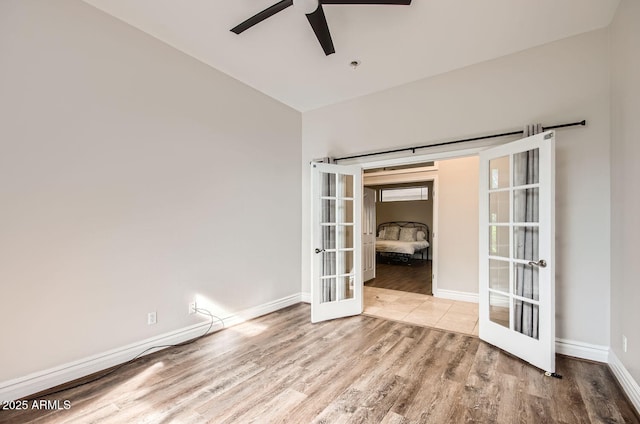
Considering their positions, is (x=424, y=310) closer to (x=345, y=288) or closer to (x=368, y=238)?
(x=345, y=288)

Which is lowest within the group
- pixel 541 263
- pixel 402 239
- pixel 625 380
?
pixel 625 380

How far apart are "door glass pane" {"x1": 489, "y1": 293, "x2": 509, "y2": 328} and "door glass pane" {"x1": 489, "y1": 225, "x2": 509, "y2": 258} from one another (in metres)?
0.45

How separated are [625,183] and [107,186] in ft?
14.2

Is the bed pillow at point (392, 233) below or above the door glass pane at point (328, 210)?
below

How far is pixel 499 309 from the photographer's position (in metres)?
2.88

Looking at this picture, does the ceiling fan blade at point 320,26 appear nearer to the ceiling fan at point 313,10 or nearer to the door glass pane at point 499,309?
the ceiling fan at point 313,10

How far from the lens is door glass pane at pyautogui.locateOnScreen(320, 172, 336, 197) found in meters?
3.87

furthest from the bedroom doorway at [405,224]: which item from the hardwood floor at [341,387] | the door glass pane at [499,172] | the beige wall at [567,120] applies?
the hardwood floor at [341,387]

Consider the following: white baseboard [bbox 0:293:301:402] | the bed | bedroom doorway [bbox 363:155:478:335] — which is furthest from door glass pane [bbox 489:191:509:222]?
the bed

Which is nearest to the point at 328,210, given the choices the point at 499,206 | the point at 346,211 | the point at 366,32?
the point at 346,211

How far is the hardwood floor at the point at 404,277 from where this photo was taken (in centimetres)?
556

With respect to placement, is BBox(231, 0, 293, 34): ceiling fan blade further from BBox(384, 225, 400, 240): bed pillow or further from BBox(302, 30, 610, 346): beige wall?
BBox(384, 225, 400, 240): bed pillow

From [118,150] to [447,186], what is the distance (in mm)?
4736

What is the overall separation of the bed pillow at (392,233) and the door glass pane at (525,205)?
21.7 feet
